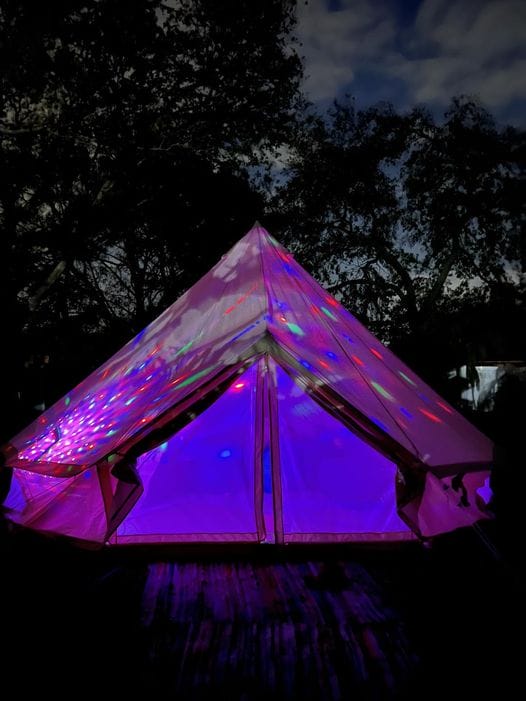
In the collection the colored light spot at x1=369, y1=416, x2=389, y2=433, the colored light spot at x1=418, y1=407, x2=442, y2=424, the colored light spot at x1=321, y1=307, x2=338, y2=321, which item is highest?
the colored light spot at x1=321, y1=307, x2=338, y2=321

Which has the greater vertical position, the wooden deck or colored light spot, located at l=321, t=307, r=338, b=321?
colored light spot, located at l=321, t=307, r=338, b=321

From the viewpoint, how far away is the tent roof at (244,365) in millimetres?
2254

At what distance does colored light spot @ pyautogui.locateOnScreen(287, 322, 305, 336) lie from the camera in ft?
8.66

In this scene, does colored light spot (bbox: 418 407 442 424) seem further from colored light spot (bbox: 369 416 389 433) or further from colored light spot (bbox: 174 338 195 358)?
colored light spot (bbox: 174 338 195 358)

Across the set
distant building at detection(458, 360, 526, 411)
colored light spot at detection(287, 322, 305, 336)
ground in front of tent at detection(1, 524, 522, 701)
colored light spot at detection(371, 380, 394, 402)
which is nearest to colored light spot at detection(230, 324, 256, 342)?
colored light spot at detection(287, 322, 305, 336)

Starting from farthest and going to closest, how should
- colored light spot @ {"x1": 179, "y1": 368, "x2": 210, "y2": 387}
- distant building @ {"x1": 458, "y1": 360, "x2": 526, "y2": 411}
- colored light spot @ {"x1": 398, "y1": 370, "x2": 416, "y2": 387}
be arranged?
distant building @ {"x1": 458, "y1": 360, "x2": 526, "y2": 411}, colored light spot @ {"x1": 398, "y1": 370, "x2": 416, "y2": 387}, colored light spot @ {"x1": 179, "y1": 368, "x2": 210, "y2": 387}

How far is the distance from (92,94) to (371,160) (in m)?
6.62

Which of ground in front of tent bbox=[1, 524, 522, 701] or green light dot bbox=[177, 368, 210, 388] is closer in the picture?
ground in front of tent bbox=[1, 524, 522, 701]

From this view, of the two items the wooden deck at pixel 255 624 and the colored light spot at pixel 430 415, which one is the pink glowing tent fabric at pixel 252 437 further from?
the wooden deck at pixel 255 624

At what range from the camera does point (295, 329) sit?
267 cm

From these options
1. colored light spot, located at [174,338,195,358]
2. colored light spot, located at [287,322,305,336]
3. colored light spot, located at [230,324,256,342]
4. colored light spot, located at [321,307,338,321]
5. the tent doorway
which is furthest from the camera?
the tent doorway

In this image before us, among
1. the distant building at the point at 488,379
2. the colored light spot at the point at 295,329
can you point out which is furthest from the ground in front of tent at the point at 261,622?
the distant building at the point at 488,379

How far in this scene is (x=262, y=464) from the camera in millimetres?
3408

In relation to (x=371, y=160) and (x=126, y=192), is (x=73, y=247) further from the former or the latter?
(x=371, y=160)
